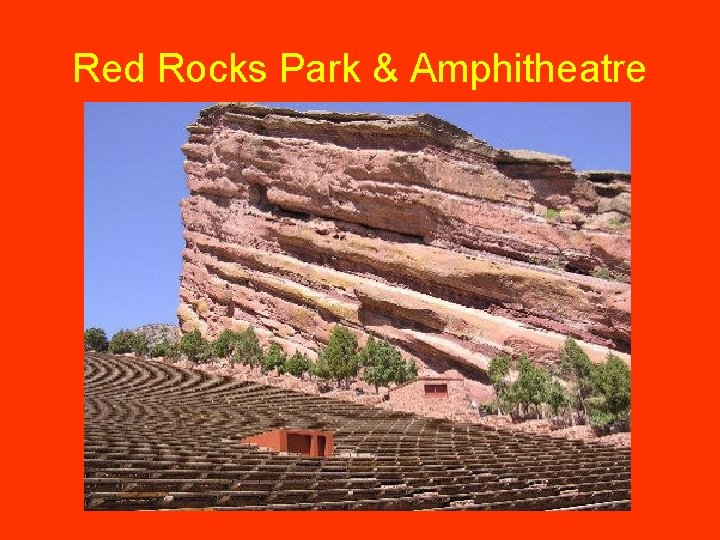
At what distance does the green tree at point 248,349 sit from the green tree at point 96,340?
1216 inches

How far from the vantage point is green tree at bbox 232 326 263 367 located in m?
52.7

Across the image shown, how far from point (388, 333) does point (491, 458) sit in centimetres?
3492

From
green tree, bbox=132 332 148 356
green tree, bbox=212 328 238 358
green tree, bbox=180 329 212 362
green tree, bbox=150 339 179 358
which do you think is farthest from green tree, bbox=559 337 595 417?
green tree, bbox=132 332 148 356

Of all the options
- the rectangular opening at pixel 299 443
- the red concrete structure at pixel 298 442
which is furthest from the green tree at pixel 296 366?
the rectangular opening at pixel 299 443

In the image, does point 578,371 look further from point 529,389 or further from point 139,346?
point 139,346

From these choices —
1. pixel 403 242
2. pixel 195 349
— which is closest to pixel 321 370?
pixel 195 349

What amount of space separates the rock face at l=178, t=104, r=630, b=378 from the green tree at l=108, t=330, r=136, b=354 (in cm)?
570

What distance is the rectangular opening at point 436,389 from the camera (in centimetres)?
4059

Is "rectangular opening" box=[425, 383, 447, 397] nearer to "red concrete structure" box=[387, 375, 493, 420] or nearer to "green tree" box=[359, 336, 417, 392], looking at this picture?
"red concrete structure" box=[387, 375, 493, 420]

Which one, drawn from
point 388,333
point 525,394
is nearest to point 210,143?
point 388,333

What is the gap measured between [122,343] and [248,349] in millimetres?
22173

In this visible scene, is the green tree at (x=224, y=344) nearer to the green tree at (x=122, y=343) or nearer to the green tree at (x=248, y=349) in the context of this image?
the green tree at (x=248, y=349)

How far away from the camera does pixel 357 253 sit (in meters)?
57.4

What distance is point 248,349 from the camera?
5266cm
